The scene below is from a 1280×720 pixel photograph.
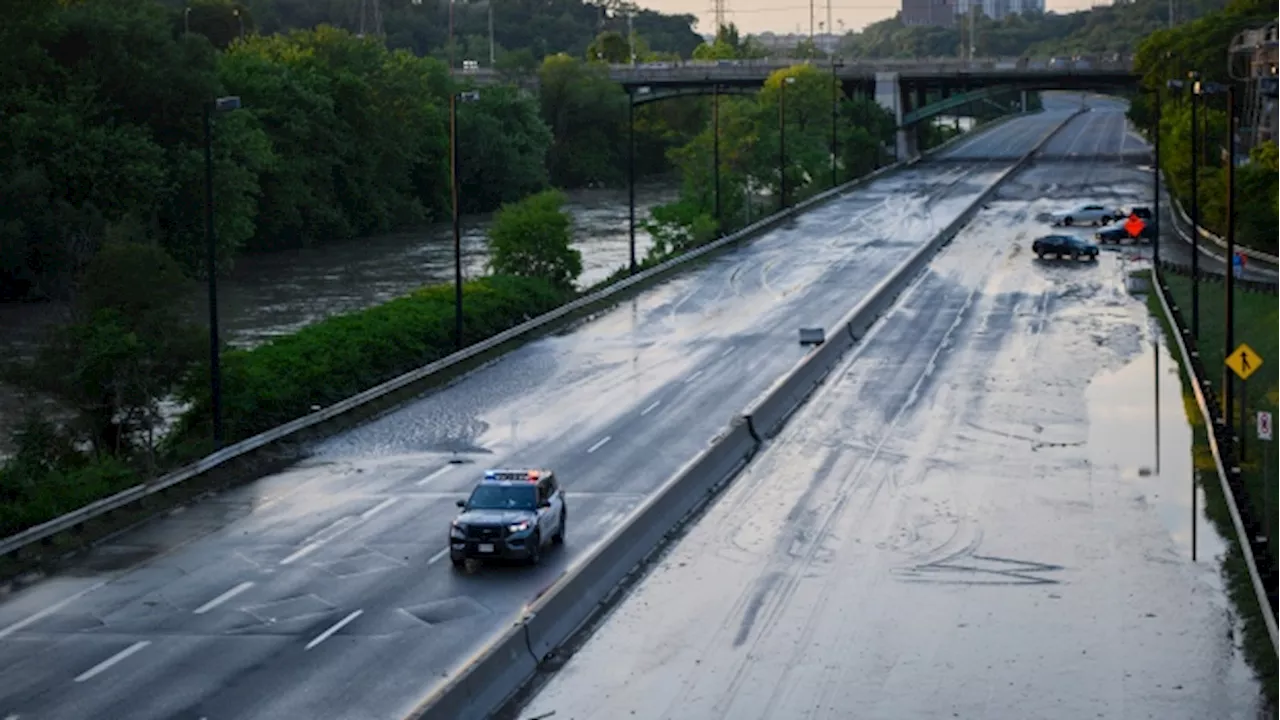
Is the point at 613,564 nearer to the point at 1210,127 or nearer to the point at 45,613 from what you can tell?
the point at 45,613

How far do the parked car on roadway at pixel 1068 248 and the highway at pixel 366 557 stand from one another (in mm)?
23370

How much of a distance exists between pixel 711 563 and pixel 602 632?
461 cm

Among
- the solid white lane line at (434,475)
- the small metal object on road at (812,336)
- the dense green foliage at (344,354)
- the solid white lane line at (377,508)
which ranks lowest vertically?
the solid white lane line at (377,508)

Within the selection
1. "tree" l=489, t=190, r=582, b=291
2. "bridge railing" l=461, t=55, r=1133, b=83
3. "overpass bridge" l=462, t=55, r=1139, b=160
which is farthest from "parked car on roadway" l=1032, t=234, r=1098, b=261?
"bridge railing" l=461, t=55, r=1133, b=83

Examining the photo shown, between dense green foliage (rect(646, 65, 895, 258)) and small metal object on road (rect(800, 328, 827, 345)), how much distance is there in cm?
2825

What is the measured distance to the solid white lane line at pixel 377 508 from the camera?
3518 centimetres

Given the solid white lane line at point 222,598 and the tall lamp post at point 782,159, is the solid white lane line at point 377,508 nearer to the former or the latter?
the solid white lane line at point 222,598

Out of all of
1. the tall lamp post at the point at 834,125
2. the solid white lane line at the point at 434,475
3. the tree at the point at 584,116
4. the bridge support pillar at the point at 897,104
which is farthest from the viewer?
the tree at the point at 584,116

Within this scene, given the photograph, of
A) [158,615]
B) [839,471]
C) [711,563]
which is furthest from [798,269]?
[158,615]

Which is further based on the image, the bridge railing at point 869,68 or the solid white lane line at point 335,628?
the bridge railing at point 869,68

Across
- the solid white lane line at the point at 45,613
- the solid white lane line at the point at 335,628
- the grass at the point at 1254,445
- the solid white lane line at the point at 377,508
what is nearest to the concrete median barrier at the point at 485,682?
the solid white lane line at the point at 335,628

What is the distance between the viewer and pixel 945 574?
30969 millimetres

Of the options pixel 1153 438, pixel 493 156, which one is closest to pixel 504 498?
pixel 1153 438

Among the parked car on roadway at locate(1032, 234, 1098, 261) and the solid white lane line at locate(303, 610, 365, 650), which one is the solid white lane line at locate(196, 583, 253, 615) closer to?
the solid white lane line at locate(303, 610, 365, 650)
